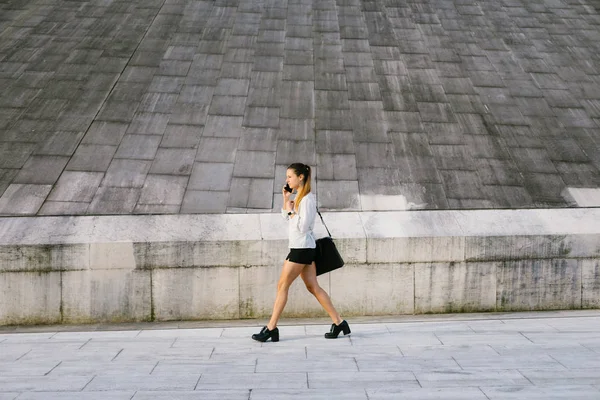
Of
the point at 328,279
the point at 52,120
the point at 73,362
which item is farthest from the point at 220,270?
the point at 52,120

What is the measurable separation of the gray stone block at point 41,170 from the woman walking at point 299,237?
15.7 feet

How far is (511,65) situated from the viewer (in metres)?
14.5

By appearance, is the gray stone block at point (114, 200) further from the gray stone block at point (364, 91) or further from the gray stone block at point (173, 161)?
the gray stone block at point (364, 91)

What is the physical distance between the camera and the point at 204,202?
1025 cm

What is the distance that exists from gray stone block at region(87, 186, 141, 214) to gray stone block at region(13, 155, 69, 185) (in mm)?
881

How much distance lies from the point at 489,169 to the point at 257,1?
27.7 ft

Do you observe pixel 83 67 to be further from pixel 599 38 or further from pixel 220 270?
pixel 599 38

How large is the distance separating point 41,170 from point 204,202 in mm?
2779

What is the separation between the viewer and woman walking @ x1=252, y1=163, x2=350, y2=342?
7375mm

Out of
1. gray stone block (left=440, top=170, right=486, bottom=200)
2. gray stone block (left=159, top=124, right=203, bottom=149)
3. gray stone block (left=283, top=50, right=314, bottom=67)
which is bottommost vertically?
gray stone block (left=440, top=170, right=486, bottom=200)

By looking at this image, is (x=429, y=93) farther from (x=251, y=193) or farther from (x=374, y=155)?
(x=251, y=193)

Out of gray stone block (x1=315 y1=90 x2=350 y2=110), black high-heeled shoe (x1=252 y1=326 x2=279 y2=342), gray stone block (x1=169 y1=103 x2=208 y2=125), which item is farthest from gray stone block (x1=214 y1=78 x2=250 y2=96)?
black high-heeled shoe (x1=252 y1=326 x2=279 y2=342)

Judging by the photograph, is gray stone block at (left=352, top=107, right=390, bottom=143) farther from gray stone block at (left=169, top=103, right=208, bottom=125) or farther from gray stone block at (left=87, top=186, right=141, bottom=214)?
gray stone block at (left=87, top=186, right=141, bottom=214)

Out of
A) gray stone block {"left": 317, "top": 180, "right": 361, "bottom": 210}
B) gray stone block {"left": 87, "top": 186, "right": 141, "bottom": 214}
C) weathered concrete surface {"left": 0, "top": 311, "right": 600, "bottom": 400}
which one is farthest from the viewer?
gray stone block {"left": 317, "top": 180, "right": 361, "bottom": 210}
